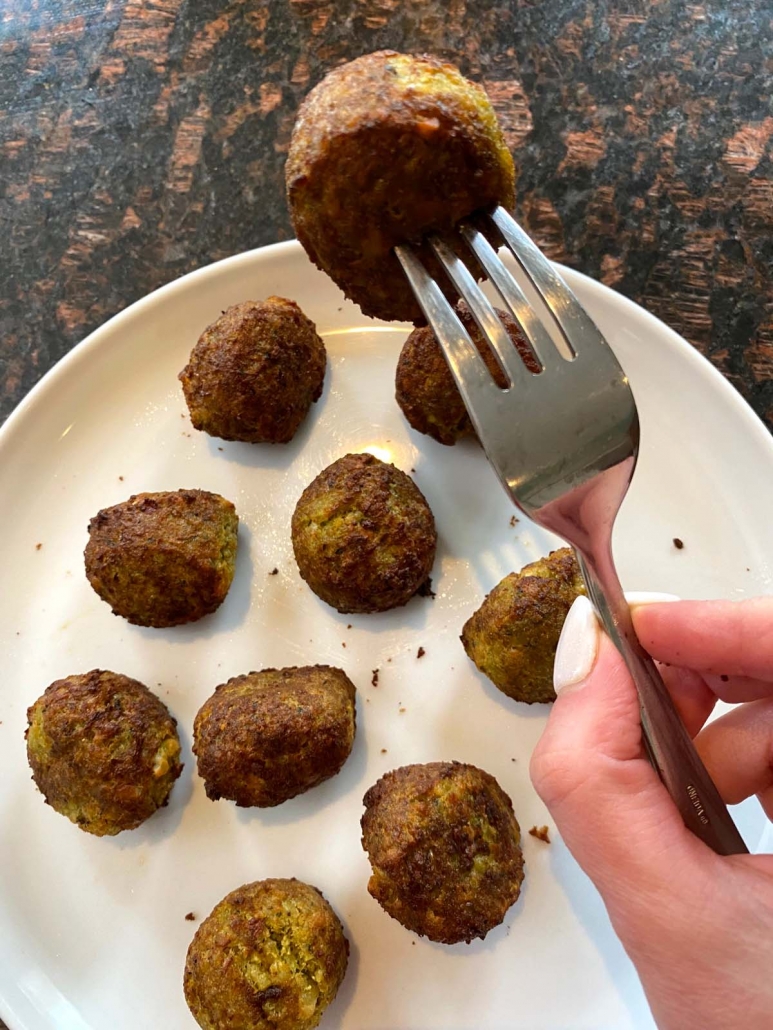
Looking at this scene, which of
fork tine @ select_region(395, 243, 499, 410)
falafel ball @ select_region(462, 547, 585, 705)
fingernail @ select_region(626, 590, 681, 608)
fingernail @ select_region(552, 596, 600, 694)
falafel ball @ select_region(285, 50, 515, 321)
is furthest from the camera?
falafel ball @ select_region(462, 547, 585, 705)

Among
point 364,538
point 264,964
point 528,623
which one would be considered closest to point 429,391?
point 364,538

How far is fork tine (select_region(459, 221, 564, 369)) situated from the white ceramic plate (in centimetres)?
82

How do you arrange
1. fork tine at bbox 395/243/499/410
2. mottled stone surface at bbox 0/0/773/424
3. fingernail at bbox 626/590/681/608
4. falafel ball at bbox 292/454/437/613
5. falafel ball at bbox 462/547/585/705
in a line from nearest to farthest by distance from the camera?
fork tine at bbox 395/243/499/410 < fingernail at bbox 626/590/681/608 < falafel ball at bbox 462/547/585/705 < falafel ball at bbox 292/454/437/613 < mottled stone surface at bbox 0/0/773/424

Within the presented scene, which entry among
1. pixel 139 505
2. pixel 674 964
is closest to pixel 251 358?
pixel 139 505

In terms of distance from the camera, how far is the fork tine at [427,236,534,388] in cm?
134

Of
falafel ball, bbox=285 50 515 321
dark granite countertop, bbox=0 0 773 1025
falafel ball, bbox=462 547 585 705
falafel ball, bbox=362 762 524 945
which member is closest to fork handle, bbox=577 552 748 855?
falafel ball, bbox=462 547 585 705

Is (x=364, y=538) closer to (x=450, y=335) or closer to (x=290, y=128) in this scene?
(x=450, y=335)

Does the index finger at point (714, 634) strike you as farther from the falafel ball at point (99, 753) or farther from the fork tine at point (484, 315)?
the falafel ball at point (99, 753)

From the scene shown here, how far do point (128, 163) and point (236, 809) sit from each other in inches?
81.6

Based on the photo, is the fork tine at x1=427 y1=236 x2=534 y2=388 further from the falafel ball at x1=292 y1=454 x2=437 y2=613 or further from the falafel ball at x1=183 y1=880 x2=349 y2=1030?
the falafel ball at x1=183 y1=880 x2=349 y2=1030

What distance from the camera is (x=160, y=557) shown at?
203 cm

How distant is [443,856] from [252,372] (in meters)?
1.29

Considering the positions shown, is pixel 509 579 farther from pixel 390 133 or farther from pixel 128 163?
pixel 128 163

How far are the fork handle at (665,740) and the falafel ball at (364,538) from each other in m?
0.60
